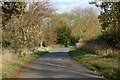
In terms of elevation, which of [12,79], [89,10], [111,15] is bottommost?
[12,79]

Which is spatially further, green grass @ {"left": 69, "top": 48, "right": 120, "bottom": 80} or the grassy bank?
the grassy bank

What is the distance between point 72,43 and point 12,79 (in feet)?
233

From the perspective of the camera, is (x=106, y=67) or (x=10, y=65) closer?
(x=106, y=67)

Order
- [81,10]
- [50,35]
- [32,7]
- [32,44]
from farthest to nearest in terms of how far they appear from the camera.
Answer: [81,10] → [50,35] → [32,44] → [32,7]

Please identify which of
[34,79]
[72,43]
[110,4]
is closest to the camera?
[34,79]

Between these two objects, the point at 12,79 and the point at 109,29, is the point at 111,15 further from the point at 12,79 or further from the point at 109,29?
the point at 12,79

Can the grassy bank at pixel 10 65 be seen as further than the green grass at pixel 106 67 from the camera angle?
Yes

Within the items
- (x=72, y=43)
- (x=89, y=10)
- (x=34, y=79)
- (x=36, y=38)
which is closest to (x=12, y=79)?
(x=34, y=79)

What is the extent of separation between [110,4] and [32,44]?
9478 millimetres

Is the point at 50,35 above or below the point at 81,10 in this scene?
below

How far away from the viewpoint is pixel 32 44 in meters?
18.5

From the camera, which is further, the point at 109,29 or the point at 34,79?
the point at 109,29

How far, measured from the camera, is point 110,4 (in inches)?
580

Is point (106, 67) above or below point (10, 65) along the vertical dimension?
below
